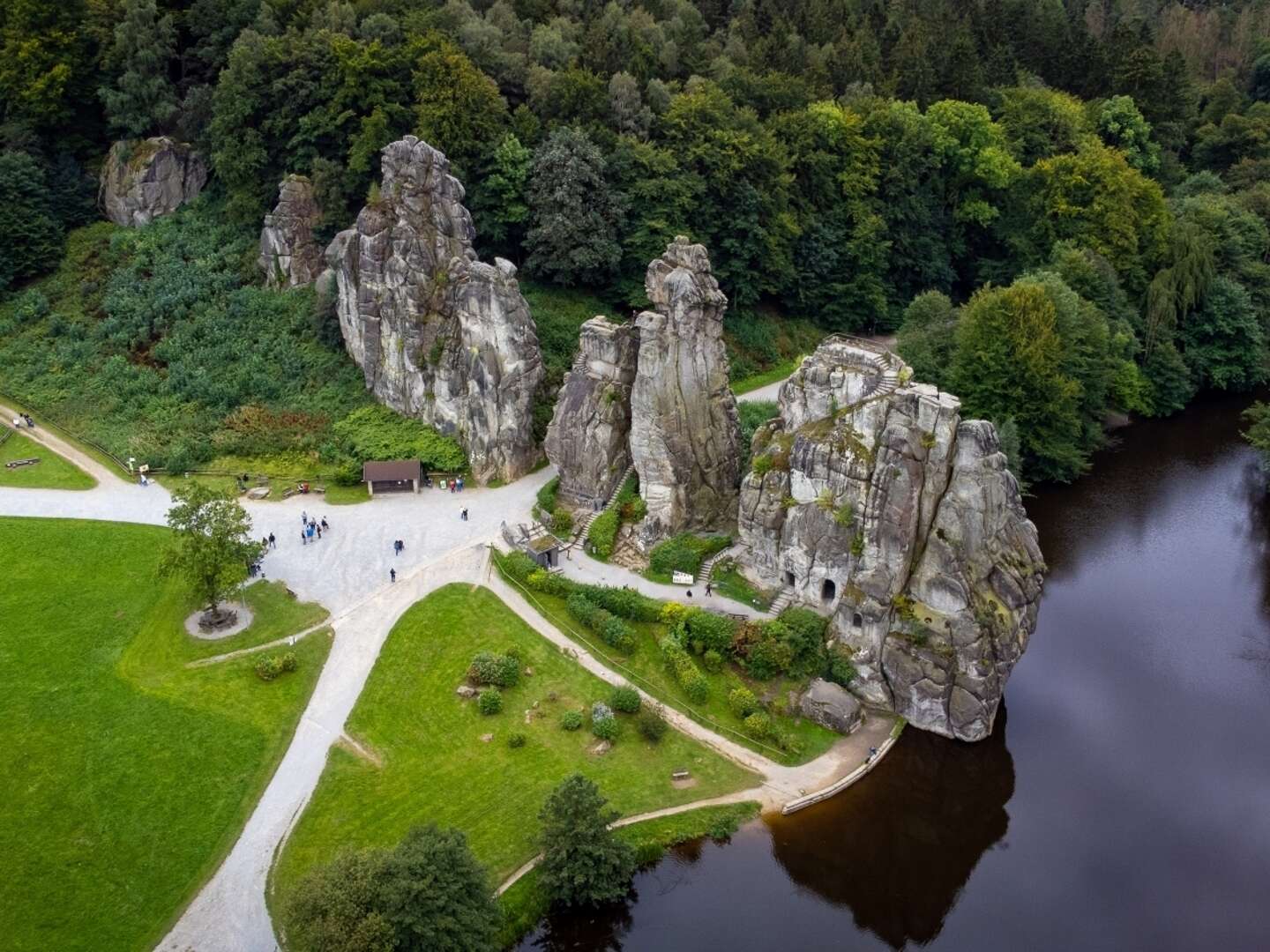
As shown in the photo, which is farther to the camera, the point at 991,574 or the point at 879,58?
the point at 879,58

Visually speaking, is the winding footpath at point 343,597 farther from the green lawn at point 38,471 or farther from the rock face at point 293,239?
the rock face at point 293,239

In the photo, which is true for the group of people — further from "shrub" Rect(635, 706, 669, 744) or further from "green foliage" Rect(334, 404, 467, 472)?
"shrub" Rect(635, 706, 669, 744)

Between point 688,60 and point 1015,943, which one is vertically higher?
point 688,60

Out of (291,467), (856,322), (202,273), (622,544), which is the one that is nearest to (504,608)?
(622,544)

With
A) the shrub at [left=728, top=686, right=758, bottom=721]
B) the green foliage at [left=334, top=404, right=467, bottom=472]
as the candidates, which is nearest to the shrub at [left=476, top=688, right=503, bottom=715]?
the shrub at [left=728, top=686, right=758, bottom=721]

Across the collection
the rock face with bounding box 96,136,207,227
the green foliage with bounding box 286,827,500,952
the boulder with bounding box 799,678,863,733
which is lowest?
the boulder with bounding box 799,678,863,733

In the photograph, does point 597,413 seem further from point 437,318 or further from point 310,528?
point 310,528

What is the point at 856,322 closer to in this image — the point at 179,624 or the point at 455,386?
the point at 455,386

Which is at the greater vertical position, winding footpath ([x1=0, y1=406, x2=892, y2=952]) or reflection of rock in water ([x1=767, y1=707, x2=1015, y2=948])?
winding footpath ([x1=0, y1=406, x2=892, y2=952])
